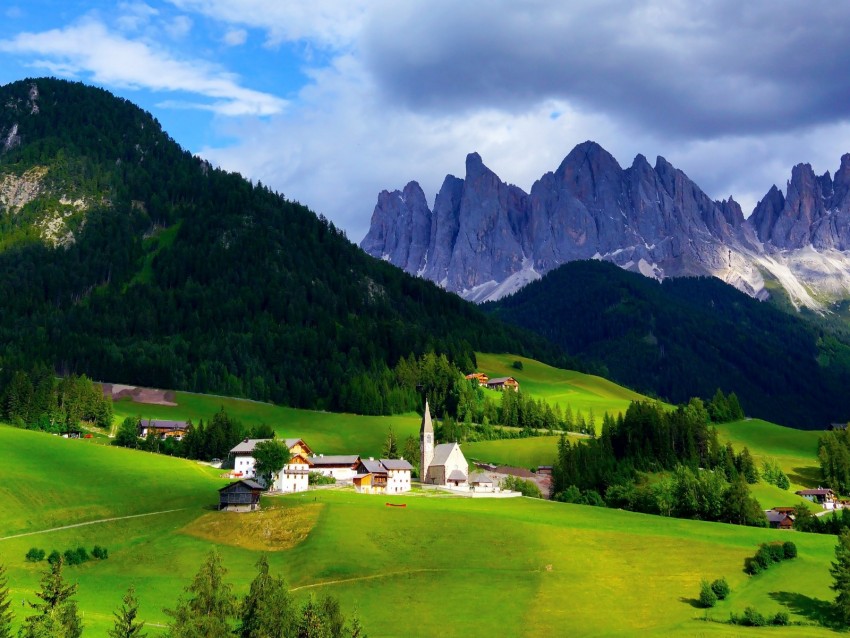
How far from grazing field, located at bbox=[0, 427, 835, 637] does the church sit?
87.0 ft

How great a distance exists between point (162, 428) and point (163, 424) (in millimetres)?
2592

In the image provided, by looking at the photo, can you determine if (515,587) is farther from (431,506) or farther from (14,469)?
(14,469)

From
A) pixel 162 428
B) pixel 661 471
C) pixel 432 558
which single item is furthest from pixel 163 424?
pixel 432 558

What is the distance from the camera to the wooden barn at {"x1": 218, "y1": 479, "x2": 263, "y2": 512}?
114m

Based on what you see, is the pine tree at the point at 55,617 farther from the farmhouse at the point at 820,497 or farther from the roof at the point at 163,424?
the farmhouse at the point at 820,497

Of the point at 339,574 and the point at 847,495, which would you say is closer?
the point at 339,574

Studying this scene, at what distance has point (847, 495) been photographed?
173000 mm

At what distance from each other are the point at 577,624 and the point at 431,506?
45136 mm

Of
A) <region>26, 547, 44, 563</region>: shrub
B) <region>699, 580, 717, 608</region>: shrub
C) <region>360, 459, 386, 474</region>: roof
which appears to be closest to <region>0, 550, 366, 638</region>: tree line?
<region>26, 547, 44, 563</region>: shrub

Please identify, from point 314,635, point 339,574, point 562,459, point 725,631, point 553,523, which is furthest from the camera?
point 562,459

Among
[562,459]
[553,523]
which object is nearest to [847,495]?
[562,459]

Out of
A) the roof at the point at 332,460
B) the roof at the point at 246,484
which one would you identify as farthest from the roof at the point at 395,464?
the roof at the point at 246,484

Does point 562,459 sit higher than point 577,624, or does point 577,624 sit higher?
point 562,459

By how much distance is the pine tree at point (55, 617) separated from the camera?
Answer: 6091cm
